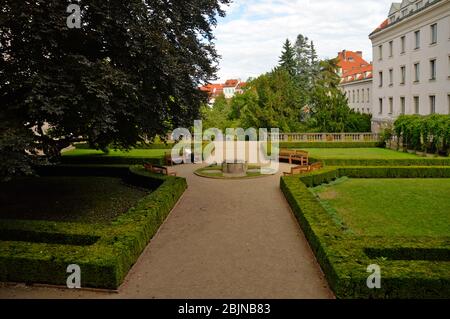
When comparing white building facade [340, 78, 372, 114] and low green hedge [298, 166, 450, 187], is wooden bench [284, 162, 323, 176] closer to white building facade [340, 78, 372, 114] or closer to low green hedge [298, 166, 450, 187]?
low green hedge [298, 166, 450, 187]

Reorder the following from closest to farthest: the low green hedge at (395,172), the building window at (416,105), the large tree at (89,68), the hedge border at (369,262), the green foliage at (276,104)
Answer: the hedge border at (369,262)
the large tree at (89,68)
the low green hedge at (395,172)
the building window at (416,105)
the green foliage at (276,104)

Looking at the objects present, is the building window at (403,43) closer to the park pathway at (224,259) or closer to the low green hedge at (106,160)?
the low green hedge at (106,160)

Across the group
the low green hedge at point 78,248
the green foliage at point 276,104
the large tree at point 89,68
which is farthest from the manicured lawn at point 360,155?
the low green hedge at point 78,248

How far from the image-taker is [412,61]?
42750mm

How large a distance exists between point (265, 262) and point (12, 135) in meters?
7.51

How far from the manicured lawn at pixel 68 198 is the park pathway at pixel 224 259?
3.10 m

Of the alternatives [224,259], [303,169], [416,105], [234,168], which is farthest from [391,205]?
[416,105]

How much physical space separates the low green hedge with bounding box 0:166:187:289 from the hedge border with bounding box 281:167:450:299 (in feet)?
15.8

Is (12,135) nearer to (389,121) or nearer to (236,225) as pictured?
(236,225)

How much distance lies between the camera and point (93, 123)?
Answer: 1305cm

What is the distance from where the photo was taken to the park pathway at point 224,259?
8.99 m

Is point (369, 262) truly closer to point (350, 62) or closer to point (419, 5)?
point (419, 5)

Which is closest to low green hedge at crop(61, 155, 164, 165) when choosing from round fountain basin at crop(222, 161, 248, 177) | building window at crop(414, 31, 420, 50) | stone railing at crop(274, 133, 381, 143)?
round fountain basin at crop(222, 161, 248, 177)

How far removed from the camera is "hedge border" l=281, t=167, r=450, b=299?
8148mm
